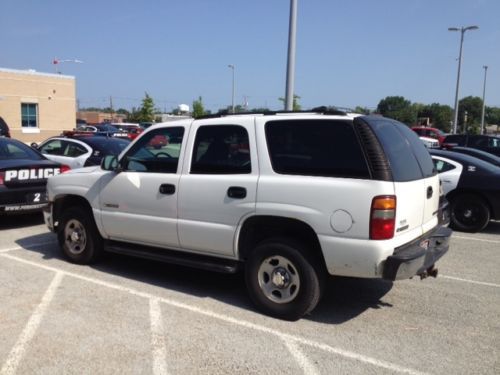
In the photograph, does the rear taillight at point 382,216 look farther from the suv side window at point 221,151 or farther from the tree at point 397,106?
the tree at point 397,106

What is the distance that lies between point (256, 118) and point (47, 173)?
16.7ft

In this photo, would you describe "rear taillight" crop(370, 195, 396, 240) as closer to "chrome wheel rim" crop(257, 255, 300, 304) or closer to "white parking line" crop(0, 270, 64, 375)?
"chrome wheel rim" crop(257, 255, 300, 304)

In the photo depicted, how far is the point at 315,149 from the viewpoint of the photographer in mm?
4586

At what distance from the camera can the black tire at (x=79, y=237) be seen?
20.7ft

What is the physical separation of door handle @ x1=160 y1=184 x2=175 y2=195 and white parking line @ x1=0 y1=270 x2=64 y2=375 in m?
1.57

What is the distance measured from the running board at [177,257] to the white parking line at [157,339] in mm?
478

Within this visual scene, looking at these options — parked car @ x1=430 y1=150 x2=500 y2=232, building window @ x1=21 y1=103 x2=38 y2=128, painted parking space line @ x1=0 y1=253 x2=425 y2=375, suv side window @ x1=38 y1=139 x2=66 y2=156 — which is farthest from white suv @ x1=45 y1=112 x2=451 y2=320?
building window @ x1=21 y1=103 x2=38 y2=128

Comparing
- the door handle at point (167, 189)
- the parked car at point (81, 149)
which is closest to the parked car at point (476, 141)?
the parked car at point (81, 149)

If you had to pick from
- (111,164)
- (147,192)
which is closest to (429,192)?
(147,192)

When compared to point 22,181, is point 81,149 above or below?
above

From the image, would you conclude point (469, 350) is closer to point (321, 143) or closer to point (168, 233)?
point (321, 143)

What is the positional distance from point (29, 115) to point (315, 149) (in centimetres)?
4015

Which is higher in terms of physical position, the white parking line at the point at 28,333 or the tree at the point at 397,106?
the tree at the point at 397,106

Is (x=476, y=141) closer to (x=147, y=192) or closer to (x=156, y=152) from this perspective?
(x=156, y=152)
